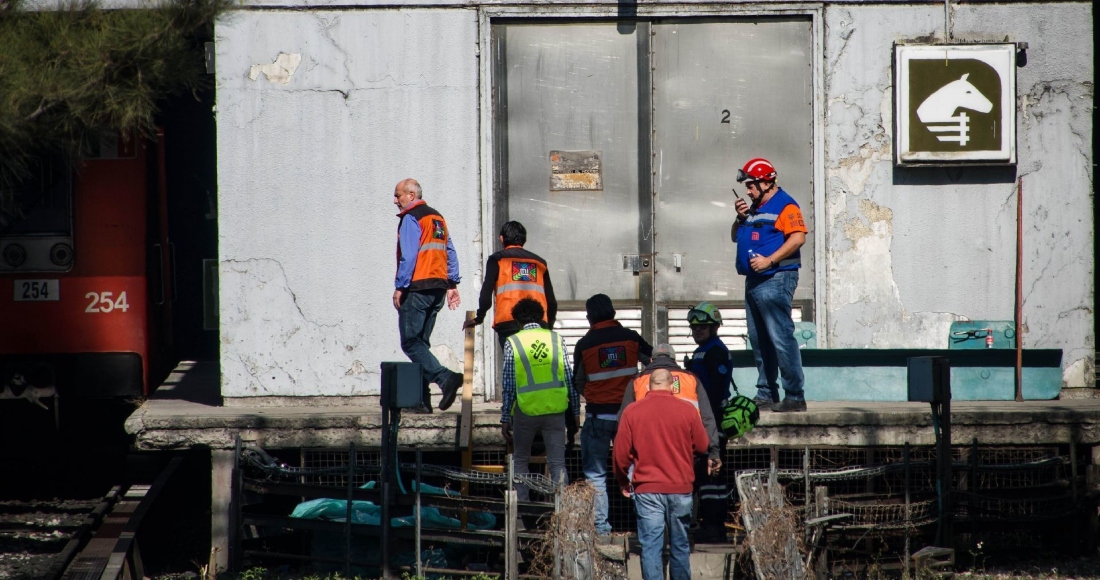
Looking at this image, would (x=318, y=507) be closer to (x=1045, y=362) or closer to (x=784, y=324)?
(x=784, y=324)

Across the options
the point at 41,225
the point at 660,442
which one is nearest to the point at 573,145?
the point at 660,442

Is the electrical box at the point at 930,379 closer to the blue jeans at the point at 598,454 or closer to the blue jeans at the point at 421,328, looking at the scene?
the blue jeans at the point at 598,454

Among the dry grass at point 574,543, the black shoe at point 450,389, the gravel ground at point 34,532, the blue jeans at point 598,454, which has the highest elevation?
the black shoe at point 450,389

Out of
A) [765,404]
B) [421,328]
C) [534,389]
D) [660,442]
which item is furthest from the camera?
[421,328]

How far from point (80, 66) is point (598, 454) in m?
3.81

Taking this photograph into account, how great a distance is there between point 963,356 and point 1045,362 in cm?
63

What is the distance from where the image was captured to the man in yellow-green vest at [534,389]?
7.09 metres

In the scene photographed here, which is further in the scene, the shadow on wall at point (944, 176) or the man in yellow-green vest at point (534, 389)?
the shadow on wall at point (944, 176)

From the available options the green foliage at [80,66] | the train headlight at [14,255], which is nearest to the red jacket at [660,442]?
the green foliage at [80,66]

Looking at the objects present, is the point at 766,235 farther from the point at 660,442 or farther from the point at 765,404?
the point at 660,442

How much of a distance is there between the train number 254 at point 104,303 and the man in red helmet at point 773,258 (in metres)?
4.73

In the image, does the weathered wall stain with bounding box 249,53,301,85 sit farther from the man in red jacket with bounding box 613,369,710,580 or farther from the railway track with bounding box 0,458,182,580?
the man in red jacket with bounding box 613,369,710,580

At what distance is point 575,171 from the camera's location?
909cm

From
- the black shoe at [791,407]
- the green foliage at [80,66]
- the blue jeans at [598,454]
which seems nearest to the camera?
the green foliage at [80,66]
